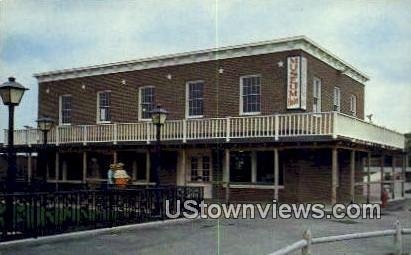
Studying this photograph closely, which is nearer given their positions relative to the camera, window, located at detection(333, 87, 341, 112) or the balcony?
the balcony

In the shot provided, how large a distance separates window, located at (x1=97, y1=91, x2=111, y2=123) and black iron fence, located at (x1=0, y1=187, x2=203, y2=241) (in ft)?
40.8

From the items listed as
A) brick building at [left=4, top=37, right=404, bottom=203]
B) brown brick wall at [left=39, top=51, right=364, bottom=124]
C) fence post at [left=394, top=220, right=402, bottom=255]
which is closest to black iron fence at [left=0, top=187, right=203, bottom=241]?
brick building at [left=4, top=37, right=404, bottom=203]

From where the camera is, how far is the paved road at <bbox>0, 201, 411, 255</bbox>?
30.2 feet

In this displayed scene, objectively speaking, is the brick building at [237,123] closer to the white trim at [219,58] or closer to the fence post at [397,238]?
the white trim at [219,58]

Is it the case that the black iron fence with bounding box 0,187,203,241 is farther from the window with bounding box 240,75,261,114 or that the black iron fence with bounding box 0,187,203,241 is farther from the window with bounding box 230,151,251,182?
the window with bounding box 240,75,261,114

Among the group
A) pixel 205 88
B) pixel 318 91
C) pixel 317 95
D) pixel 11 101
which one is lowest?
pixel 11 101

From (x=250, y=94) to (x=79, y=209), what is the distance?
453 inches

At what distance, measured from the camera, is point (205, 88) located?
72.4 ft

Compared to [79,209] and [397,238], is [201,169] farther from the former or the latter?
[397,238]

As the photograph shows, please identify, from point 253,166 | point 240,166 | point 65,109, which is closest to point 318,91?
point 253,166

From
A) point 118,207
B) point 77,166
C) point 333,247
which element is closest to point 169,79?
point 77,166

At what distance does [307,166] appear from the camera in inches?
783

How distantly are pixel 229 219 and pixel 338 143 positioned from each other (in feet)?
16.5

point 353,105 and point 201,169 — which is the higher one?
point 353,105
